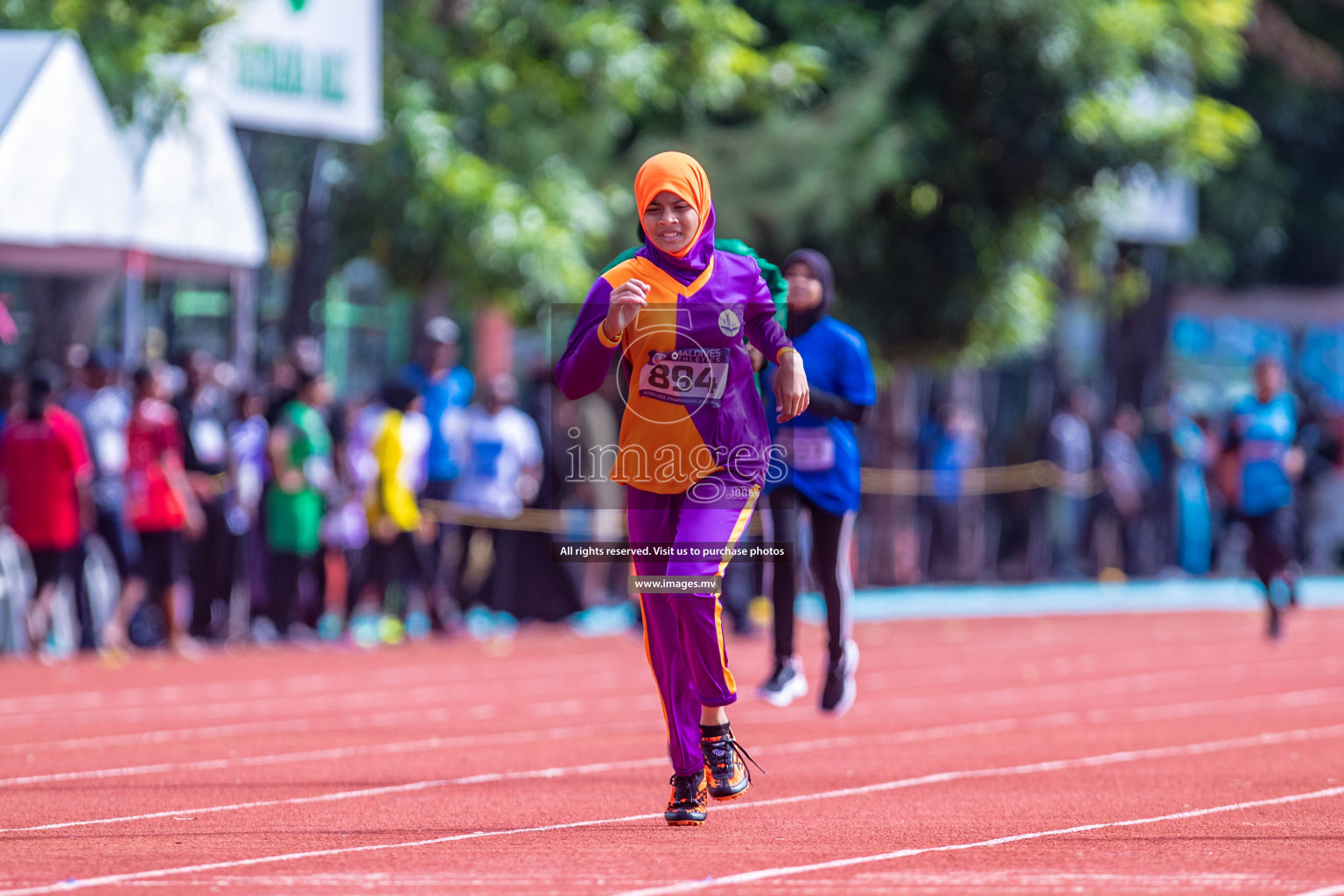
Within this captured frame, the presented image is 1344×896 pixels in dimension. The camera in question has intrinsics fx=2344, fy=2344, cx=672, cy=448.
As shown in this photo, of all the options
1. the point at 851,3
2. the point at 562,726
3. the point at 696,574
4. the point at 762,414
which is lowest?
the point at 562,726

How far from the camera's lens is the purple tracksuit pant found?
7.53m

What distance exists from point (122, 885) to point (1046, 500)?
21316 millimetres

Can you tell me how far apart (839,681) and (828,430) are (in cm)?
116

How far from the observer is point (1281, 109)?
30969mm

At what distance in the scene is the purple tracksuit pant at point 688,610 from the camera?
753 cm

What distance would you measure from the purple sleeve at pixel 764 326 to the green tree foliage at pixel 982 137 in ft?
44.2

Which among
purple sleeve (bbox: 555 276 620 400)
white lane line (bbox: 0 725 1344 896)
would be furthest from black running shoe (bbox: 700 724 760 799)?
purple sleeve (bbox: 555 276 620 400)

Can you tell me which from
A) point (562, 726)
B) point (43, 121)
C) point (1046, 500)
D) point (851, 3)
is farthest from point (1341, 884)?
point (1046, 500)

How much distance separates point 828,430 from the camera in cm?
1069

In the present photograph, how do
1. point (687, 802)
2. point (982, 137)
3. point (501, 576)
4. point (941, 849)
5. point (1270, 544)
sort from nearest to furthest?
point (941, 849), point (687, 802), point (1270, 544), point (501, 576), point (982, 137)

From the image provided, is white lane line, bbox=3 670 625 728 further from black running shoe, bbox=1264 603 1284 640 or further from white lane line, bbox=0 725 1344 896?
black running shoe, bbox=1264 603 1284 640

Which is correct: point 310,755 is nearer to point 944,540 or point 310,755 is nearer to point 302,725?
point 302,725

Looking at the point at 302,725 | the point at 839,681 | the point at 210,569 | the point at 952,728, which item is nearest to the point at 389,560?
the point at 210,569

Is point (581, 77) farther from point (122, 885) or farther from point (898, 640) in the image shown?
point (122, 885)
